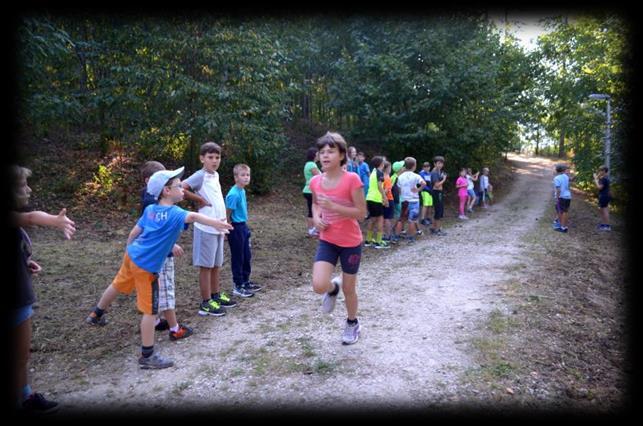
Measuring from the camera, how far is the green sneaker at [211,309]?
5801mm

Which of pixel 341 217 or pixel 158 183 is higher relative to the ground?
pixel 158 183

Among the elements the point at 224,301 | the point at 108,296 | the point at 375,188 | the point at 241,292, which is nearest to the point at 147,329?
the point at 108,296

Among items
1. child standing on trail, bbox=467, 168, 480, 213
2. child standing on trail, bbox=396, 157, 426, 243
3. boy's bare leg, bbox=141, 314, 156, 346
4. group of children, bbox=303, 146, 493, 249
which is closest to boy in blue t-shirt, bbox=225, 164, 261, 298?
boy's bare leg, bbox=141, 314, 156, 346

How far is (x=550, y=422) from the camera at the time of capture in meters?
3.54

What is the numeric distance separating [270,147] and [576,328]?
10587mm

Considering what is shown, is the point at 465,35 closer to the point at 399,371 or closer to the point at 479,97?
the point at 479,97

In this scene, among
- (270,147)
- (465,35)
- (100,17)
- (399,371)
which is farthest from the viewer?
(465,35)

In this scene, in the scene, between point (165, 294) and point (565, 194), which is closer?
point (165, 294)

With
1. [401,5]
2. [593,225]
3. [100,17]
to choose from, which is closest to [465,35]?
[401,5]

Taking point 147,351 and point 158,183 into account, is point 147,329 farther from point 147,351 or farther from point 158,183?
point 158,183

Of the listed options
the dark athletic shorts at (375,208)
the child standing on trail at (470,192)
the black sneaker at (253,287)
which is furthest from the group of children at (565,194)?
the black sneaker at (253,287)

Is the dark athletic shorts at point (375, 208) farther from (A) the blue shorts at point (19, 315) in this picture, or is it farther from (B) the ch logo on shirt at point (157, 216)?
(A) the blue shorts at point (19, 315)

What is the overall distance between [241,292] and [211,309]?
88 centimetres

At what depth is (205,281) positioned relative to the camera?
5812mm
